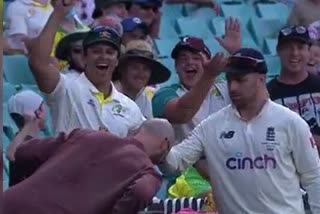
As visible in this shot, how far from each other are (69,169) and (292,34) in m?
3.05

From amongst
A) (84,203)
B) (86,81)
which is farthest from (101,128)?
(84,203)

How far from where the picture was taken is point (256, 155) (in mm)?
5262

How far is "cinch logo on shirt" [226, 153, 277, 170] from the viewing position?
5242 millimetres

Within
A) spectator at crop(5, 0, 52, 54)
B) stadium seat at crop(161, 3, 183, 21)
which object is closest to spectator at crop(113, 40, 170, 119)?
spectator at crop(5, 0, 52, 54)

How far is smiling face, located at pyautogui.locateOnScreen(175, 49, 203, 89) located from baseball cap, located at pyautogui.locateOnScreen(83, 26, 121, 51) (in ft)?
2.08

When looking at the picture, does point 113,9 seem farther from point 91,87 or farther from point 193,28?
point 91,87

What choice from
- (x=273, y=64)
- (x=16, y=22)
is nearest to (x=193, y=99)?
(x=16, y=22)

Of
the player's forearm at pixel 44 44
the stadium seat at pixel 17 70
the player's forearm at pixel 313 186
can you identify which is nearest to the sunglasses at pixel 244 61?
the player's forearm at pixel 313 186

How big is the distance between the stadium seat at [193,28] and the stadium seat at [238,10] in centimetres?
45

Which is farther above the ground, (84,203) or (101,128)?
(84,203)

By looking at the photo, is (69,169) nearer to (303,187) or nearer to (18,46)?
(303,187)

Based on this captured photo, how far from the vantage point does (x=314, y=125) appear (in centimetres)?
667

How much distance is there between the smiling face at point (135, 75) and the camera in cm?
672

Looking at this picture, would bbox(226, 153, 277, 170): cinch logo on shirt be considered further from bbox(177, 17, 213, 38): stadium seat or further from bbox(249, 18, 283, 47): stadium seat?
bbox(249, 18, 283, 47): stadium seat
